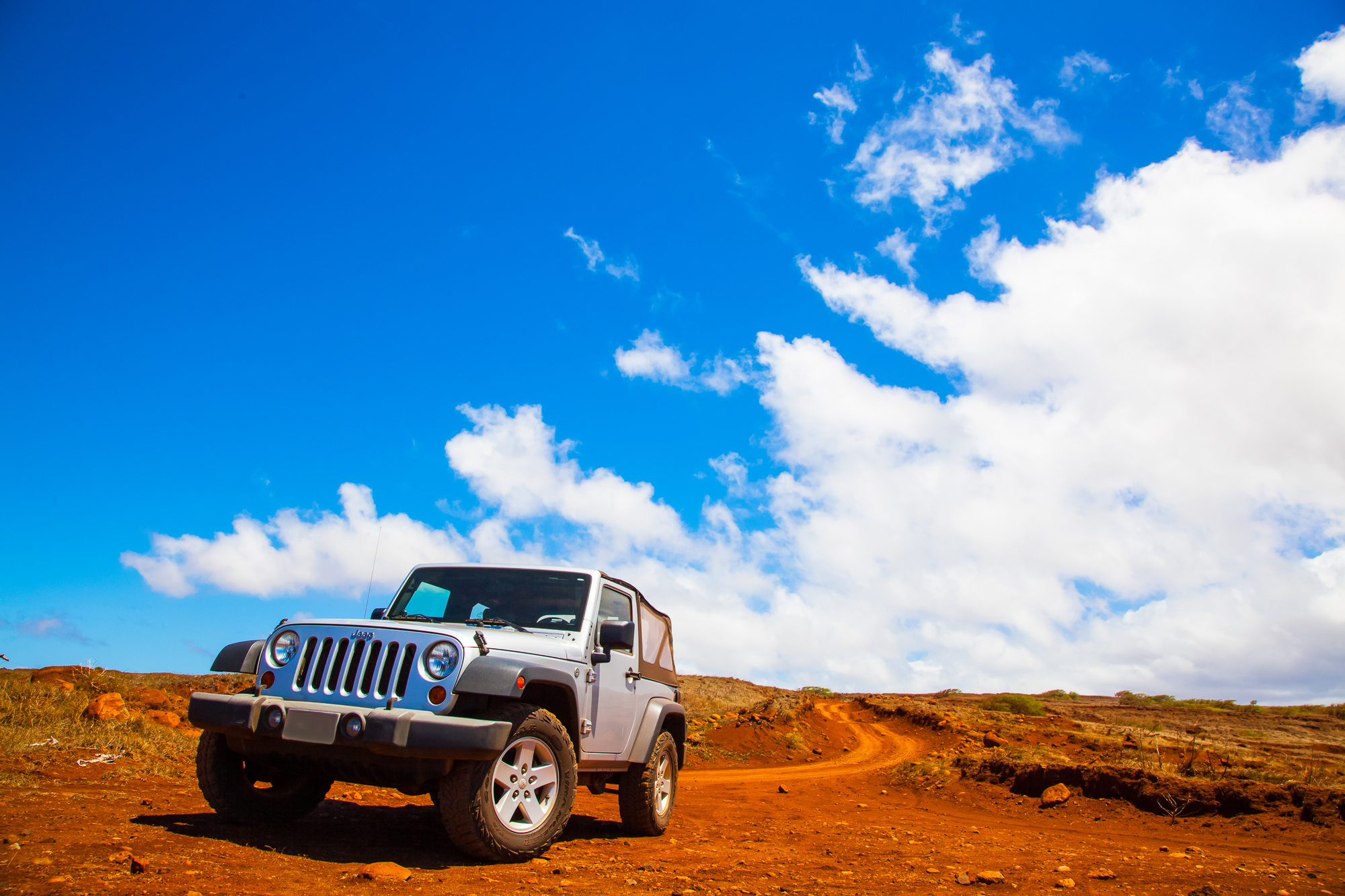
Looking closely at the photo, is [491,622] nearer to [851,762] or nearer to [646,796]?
[646,796]

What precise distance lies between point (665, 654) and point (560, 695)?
2782 mm

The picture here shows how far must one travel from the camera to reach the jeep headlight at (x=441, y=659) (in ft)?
16.3

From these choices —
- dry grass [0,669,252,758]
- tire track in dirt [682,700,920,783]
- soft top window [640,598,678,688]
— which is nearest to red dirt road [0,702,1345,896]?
dry grass [0,669,252,758]

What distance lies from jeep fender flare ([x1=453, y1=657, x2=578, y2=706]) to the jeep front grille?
1.33ft

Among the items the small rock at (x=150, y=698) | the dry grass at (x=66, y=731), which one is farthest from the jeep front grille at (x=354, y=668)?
the small rock at (x=150, y=698)

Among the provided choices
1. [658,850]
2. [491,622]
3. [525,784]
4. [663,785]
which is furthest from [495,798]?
[663,785]

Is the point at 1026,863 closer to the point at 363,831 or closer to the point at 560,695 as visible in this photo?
the point at 560,695

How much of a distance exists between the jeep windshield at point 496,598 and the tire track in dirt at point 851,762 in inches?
383

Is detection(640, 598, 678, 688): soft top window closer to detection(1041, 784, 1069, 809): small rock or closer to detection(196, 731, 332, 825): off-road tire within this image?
detection(196, 731, 332, 825): off-road tire

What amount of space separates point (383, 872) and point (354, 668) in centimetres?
131

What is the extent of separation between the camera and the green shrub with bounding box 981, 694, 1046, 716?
40500 millimetres

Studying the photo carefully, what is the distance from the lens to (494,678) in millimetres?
4871

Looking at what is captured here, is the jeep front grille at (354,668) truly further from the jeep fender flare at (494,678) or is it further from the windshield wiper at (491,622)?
the windshield wiper at (491,622)

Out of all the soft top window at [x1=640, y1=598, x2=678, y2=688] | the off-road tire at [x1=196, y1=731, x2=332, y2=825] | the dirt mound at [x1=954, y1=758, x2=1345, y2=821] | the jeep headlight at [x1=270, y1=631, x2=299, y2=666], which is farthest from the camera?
the dirt mound at [x1=954, y1=758, x2=1345, y2=821]
